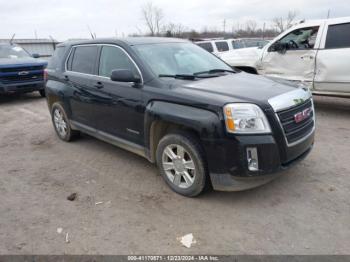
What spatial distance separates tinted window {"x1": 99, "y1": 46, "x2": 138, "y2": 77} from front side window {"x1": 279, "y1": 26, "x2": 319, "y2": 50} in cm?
451

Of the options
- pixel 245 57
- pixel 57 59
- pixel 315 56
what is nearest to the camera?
pixel 57 59

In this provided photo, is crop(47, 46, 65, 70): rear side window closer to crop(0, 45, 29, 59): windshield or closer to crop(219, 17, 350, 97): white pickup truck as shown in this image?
crop(219, 17, 350, 97): white pickup truck

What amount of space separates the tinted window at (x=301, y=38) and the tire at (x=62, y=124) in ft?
16.7

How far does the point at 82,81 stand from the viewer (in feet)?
15.7

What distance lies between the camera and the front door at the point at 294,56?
6773 millimetres

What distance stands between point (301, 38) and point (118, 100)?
4.88 meters

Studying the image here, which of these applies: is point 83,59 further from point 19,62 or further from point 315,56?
point 19,62

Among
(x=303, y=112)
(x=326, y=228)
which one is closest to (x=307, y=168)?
(x=303, y=112)

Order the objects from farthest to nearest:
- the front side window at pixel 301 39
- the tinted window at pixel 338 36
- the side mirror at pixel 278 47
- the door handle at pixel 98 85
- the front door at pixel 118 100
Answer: the side mirror at pixel 278 47 < the front side window at pixel 301 39 < the tinted window at pixel 338 36 < the door handle at pixel 98 85 < the front door at pixel 118 100

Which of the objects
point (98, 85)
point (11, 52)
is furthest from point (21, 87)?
point (98, 85)

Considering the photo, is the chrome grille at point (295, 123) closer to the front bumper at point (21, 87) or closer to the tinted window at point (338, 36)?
the tinted window at point (338, 36)

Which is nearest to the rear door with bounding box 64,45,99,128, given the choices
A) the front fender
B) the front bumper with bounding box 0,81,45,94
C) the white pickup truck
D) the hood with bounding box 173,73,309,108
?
the front fender

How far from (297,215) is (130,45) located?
286 centimetres

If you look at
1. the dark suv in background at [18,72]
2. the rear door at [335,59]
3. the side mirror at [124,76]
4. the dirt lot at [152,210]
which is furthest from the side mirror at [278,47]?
the dark suv in background at [18,72]
